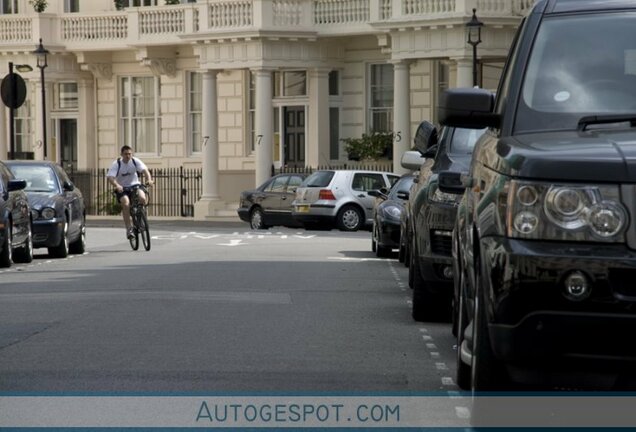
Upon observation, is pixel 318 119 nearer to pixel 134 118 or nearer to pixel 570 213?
pixel 134 118

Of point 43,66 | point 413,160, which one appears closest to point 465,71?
point 43,66

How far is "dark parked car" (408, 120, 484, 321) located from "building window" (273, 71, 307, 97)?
35038 mm

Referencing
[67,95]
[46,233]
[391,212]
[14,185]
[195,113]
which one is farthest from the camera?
[67,95]

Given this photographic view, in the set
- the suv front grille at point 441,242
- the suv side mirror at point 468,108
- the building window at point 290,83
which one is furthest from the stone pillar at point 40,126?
the suv side mirror at point 468,108

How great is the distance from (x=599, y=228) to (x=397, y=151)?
127 ft

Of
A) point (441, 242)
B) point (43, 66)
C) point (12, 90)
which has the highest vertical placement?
point (43, 66)

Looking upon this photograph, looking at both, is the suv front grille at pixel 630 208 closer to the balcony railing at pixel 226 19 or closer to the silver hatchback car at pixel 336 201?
the silver hatchback car at pixel 336 201

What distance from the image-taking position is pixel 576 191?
7398 millimetres

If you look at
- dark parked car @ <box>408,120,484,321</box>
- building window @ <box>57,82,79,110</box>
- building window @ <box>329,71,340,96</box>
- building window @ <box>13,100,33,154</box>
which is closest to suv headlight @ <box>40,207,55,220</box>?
dark parked car @ <box>408,120,484,321</box>

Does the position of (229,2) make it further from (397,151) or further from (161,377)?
(161,377)

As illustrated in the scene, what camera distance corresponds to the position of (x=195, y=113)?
5384 centimetres

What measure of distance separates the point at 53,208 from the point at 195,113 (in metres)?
28.0

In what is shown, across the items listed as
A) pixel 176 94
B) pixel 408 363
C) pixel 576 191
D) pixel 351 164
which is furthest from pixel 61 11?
pixel 576 191

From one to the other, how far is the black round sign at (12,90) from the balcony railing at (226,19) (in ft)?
28.8
